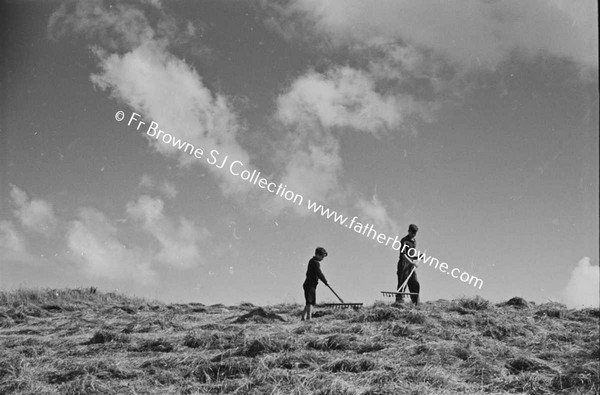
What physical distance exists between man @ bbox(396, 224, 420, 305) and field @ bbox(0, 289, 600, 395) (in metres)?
0.87

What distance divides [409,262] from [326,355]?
5188 millimetres

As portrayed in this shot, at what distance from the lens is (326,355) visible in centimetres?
699

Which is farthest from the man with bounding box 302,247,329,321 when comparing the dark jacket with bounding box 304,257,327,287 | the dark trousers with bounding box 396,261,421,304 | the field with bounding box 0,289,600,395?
the dark trousers with bounding box 396,261,421,304

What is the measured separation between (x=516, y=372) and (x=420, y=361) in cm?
114

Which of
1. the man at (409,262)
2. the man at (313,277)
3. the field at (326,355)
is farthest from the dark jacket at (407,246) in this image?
the man at (313,277)

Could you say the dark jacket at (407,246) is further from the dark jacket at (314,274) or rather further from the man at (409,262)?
the dark jacket at (314,274)

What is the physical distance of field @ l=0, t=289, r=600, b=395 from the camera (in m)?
5.98

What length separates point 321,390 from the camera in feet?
18.4

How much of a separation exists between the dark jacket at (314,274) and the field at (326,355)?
704 millimetres

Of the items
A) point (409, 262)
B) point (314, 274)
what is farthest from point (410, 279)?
point (314, 274)

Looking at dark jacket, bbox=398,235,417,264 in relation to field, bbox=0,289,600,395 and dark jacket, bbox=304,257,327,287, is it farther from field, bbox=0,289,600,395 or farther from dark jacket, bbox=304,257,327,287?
dark jacket, bbox=304,257,327,287

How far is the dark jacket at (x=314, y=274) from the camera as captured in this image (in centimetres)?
1065

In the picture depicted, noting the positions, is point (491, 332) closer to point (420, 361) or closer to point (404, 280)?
point (420, 361)

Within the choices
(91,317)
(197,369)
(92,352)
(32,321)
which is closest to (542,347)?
(197,369)
